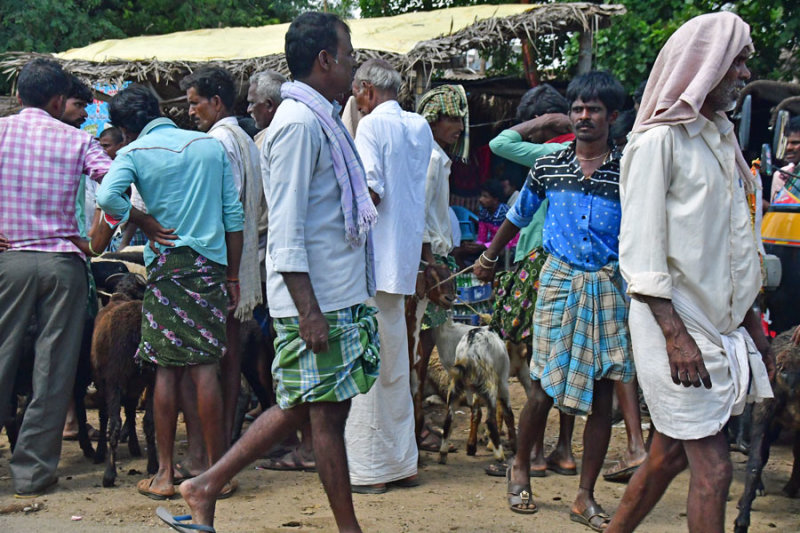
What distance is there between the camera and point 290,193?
3.46m

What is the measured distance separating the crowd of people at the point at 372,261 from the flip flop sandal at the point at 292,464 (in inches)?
0.6

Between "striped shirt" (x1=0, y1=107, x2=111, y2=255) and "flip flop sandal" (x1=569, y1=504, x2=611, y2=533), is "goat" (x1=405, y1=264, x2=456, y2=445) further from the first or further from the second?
"striped shirt" (x1=0, y1=107, x2=111, y2=255)

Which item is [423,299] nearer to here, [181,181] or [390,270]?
[390,270]

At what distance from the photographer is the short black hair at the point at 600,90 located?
4.41 metres

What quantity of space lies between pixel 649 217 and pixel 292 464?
Answer: 3123 mm

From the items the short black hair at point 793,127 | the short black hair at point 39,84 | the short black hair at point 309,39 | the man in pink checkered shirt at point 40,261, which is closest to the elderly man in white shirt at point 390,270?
the short black hair at point 309,39

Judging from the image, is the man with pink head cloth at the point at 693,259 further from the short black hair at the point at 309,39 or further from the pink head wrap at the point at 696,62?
the short black hair at the point at 309,39

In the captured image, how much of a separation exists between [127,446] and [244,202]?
204 centimetres

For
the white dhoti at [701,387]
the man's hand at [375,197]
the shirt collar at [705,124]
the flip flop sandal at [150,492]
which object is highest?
the shirt collar at [705,124]

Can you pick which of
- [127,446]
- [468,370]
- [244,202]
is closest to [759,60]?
[468,370]

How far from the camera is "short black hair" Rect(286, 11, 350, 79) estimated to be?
3683mm

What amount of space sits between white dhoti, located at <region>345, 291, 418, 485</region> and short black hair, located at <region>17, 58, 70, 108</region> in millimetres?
2248

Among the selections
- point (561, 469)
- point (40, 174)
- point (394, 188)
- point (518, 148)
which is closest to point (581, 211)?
point (518, 148)

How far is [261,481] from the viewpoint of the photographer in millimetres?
5270
